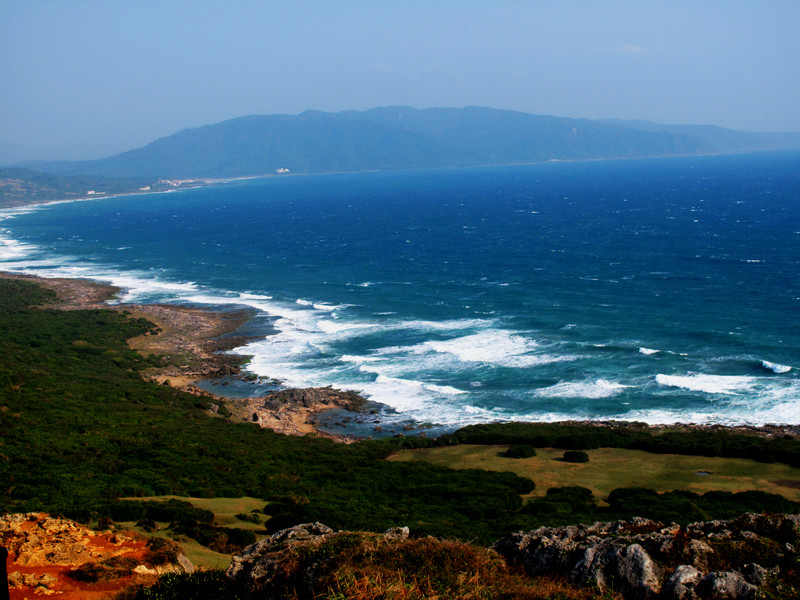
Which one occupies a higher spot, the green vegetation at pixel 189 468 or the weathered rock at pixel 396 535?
the weathered rock at pixel 396 535

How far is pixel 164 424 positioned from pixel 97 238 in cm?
13423

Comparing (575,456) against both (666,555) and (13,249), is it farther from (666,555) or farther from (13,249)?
(13,249)

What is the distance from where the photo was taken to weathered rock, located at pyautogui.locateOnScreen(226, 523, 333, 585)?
13852mm

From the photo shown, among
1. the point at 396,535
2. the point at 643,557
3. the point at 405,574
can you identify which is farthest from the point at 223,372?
the point at 643,557

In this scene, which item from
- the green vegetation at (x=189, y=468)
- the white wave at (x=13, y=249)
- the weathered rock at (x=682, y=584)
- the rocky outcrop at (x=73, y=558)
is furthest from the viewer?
the white wave at (x=13, y=249)

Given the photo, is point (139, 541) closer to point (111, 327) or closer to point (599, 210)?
point (111, 327)

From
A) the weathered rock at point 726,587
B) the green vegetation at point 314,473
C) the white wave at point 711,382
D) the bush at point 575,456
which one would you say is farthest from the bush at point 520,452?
the weathered rock at point 726,587

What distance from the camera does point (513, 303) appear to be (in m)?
76.2

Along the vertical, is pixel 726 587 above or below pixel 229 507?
above

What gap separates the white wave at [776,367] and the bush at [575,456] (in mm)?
21758

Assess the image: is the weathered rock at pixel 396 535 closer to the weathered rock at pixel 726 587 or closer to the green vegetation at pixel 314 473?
the weathered rock at pixel 726 587

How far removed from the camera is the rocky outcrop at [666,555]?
42.1 ft

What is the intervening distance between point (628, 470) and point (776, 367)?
21979 mm

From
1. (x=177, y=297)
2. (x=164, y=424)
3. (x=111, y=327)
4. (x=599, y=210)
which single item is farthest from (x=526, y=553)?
(x=599, y=210)
